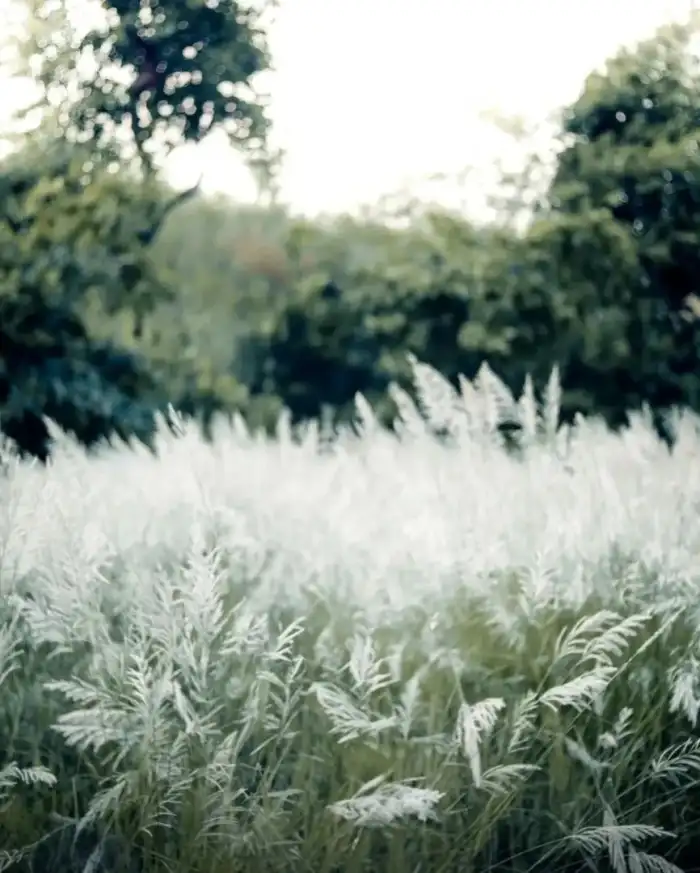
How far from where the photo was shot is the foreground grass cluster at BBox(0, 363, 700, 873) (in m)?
1.31

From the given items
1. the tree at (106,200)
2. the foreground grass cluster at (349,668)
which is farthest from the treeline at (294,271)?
the foreground grass cluster at (349,668)

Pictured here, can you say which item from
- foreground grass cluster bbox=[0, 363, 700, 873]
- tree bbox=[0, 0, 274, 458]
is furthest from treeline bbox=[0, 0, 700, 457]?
foreground grass cluster bbox=[0, 363, 700, 873]

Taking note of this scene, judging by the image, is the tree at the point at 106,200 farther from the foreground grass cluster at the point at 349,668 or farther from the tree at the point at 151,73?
the foreground grass cluster at the point at 349,668

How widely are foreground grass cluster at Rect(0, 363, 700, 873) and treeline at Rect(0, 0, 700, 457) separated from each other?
0.48 feet

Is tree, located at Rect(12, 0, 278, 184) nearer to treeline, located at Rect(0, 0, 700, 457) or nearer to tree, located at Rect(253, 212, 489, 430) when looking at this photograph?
treeline, located at Rect(0, 0, 700, 457)

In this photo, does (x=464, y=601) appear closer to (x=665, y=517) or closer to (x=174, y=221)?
(x=665, y=517)

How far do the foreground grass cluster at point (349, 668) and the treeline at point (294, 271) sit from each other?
15cm

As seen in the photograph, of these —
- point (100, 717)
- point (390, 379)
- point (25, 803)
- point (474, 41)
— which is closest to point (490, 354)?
point (390, 379)

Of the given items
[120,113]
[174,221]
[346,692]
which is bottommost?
[346,692]

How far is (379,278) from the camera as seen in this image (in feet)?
5.34

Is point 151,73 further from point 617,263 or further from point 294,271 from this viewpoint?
point 617,263

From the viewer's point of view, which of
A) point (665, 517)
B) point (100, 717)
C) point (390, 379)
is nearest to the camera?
point (100, 717)

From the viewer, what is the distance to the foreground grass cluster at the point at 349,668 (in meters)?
1.31

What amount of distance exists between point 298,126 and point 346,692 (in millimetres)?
839
